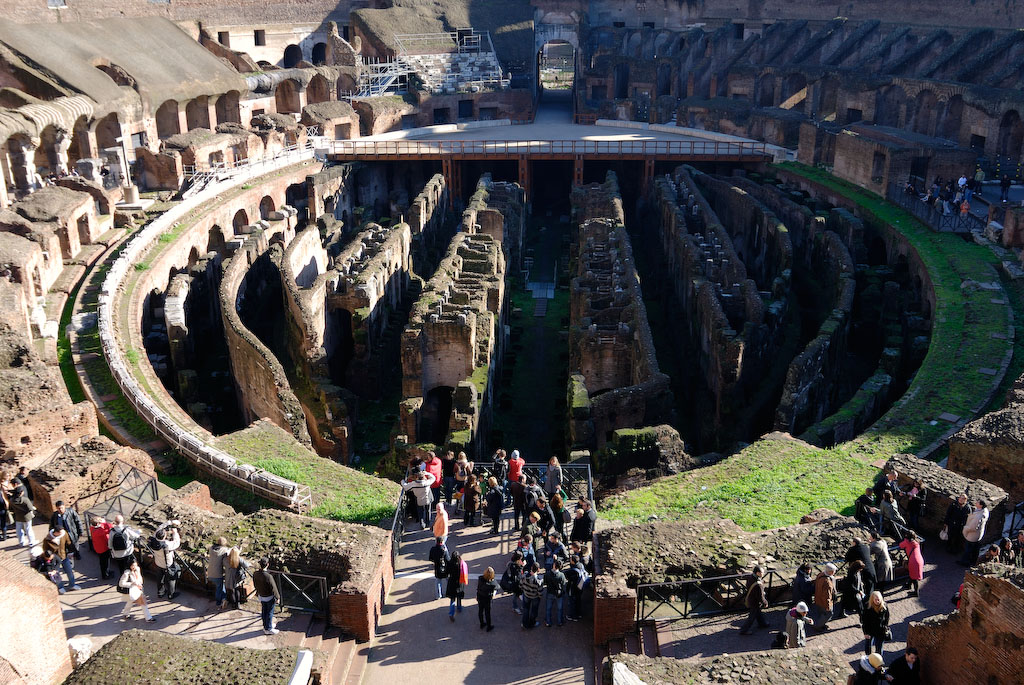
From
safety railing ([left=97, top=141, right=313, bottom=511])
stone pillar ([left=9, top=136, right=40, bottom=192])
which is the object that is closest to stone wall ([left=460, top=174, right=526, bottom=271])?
Answer: safety railing ([left=97, top=141, right=313, bottom=511])

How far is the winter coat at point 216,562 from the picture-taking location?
11195 mm

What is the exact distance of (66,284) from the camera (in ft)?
82.4

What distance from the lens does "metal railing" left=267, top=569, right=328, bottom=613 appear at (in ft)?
37.1

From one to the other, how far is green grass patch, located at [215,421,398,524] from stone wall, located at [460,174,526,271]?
15.3 metres

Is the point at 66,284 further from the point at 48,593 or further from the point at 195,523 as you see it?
the point at 48,593

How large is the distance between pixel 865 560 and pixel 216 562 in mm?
7413

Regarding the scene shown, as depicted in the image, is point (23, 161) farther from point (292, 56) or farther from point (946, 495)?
point (946, 495)

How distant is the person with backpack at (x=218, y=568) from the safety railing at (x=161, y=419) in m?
3.02

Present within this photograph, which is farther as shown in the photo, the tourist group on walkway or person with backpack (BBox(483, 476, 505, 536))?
person with backpack (BBox(483, 476, 505, 536))

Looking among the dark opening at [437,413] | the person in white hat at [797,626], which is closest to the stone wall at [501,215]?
the dark opening at [437,413]

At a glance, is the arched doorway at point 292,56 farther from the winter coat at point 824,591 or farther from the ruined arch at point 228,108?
the winter coat at point 824,591

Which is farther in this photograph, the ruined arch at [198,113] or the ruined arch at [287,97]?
the ruined arch at [287,97]

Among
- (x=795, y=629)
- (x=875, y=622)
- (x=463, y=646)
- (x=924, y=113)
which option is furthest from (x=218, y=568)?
(x=924, y=113)

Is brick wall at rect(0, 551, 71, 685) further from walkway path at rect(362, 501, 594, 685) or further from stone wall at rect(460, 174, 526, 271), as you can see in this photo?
stone wall at rect(460, 174, 526, 271)
